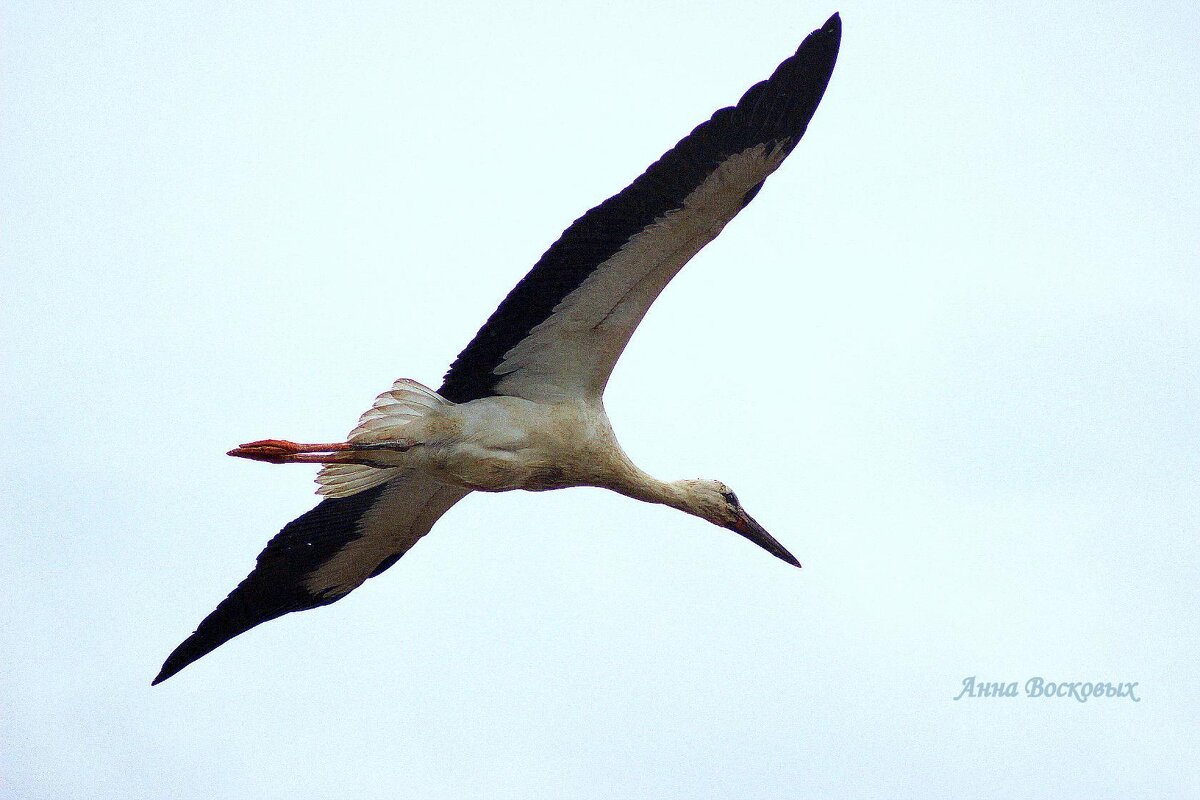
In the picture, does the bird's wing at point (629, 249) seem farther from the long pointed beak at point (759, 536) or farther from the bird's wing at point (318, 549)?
the long pointed beak at point (759, 536)

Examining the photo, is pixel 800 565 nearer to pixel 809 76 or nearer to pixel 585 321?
pixel 585 321

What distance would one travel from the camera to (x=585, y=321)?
8.05m

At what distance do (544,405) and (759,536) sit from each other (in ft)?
5.14

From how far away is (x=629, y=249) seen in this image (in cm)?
761

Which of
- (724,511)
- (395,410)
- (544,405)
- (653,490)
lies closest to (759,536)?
(724,511)

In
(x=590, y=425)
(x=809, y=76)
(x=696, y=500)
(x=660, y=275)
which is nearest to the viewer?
(x=809, y=76)

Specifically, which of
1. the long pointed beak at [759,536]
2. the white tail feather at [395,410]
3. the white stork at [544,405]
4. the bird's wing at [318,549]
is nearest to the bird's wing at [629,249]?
the white stork at [544,405]

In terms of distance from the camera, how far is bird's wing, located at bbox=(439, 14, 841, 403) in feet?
23.7

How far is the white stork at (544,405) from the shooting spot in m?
7.26

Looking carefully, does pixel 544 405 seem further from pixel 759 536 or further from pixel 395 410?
pixel 759 536

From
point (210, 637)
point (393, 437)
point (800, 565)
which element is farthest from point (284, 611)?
point (800, 565)

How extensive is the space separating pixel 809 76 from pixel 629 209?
949mm

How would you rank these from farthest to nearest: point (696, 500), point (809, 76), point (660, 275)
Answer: point (696, 500)
point (660, 275)
point (809, 76)

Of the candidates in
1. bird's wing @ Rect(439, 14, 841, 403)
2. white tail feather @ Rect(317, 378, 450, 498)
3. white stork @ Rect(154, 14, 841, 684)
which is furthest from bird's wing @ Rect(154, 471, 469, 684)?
bird's wing @ Rect(439, 14, 841, 403)
